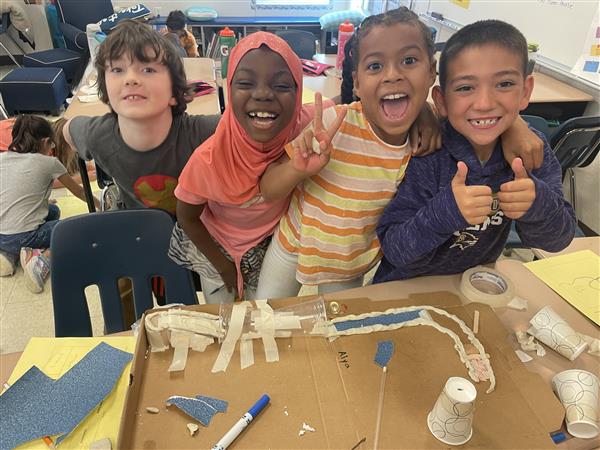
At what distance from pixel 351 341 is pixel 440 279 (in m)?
0.34

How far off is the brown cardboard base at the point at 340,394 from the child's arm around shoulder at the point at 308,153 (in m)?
→ 0.35

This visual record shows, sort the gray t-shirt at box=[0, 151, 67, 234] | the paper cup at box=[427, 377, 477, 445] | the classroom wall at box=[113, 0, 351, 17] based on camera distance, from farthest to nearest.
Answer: the classroom wall at box=[113, 0, 351, 17], the gray t-shirt at box=[0, 151, 67, 234], the paper cup at box=[427, 377, 477, 445]

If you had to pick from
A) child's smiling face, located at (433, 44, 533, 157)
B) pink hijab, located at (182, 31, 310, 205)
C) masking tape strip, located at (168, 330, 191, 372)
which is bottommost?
masking tape strip, located at (168, 330, 191, 372)

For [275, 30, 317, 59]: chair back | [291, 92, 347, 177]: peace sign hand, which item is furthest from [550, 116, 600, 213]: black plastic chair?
[275, 30, 317, 59]: chair back

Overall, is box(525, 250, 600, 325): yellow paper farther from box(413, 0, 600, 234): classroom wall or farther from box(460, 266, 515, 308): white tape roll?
box(413, 0, 600, 234): classroom wall

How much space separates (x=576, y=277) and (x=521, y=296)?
8.2 inches

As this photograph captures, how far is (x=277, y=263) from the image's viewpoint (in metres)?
1.26

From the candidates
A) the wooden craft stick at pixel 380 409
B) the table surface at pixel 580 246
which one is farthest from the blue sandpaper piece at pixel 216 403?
the table surface at pixel 580 246

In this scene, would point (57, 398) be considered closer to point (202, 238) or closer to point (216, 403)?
point (216, 403)

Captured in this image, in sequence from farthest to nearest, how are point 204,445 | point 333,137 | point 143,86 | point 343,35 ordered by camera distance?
point 343,35, point 143,86, point 333,137, point 204,445

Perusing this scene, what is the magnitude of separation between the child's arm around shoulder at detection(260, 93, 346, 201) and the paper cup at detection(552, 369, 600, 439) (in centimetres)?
64

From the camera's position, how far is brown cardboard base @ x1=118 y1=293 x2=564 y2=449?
2.35 feet

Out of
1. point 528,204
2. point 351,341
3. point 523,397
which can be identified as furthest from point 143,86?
point 523,397

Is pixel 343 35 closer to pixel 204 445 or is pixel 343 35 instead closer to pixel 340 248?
pixel 340 248
